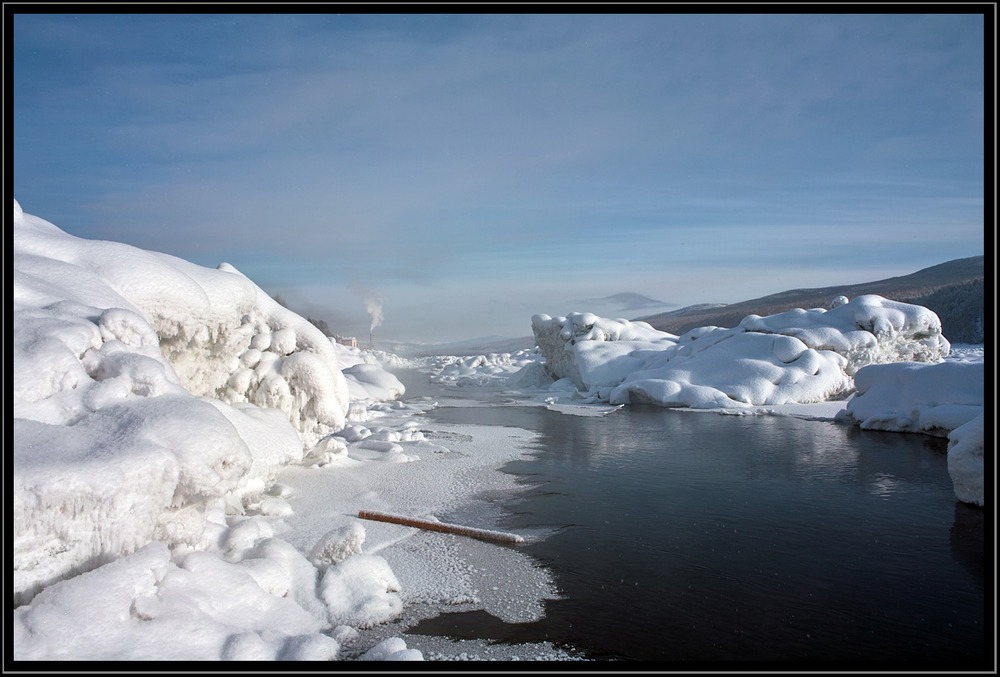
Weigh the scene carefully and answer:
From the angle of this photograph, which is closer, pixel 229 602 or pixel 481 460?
pixel 229 602

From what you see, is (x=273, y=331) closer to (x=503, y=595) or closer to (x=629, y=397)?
(x=503, y=595)

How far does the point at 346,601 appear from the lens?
599cm

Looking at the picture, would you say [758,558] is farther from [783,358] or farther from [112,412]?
[783,358]

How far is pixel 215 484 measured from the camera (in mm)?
5938

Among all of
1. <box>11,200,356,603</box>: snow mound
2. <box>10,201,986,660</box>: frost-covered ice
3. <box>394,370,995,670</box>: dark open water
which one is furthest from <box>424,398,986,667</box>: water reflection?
<box>11,200,356,603</box>: snow mound

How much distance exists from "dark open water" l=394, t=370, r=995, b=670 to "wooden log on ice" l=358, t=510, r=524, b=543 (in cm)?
38

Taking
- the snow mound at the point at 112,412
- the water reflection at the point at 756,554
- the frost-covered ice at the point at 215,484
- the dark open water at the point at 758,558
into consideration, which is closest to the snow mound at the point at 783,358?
the frost-covered ice at the point at 215,484

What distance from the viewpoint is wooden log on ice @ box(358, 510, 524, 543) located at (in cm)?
832

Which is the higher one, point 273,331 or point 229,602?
point 273,331

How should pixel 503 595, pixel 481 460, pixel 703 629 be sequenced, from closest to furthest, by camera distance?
pixel 703 629 → pixel 503 595 → pixel 481 460

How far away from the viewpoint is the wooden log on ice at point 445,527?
328 inches
